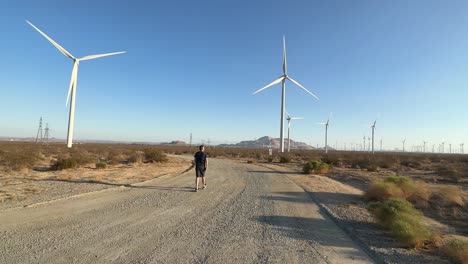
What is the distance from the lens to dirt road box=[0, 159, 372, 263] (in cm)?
614

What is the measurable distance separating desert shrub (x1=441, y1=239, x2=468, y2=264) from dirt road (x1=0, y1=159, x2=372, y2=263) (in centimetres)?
169

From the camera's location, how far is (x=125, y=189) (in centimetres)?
1472

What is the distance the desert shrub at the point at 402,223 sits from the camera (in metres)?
7.82

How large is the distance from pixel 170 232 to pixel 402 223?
5.44m

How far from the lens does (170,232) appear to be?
778 centimetres

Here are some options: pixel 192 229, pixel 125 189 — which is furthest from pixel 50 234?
pixel 125 189

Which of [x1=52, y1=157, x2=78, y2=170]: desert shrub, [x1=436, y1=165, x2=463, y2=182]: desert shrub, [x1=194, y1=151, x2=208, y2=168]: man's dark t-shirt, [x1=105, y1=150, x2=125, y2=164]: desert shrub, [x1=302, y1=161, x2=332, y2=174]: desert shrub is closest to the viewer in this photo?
[x1=194, y1=151, x2=208, y2=168]: man's dark t-shirt

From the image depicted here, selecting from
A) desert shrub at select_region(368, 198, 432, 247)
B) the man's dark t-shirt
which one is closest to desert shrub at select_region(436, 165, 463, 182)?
desert shrub at select_region(368, 198, 432, 247)

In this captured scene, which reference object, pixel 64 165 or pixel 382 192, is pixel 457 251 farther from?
pixel 64 165

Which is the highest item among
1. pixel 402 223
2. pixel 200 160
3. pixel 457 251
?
pixel 200 160

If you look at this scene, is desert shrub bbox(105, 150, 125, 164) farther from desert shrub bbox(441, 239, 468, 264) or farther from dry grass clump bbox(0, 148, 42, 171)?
desert shrub bbox(441, 239, 468, 264)

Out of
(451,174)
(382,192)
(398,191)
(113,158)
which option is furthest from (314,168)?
(113,158)

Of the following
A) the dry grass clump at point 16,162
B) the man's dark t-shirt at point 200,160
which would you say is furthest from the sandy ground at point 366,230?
the dry grass clump at point 16,162

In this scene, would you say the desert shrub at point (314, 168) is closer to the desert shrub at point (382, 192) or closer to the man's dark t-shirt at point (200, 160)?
the desert shrub at point (382, 192)
